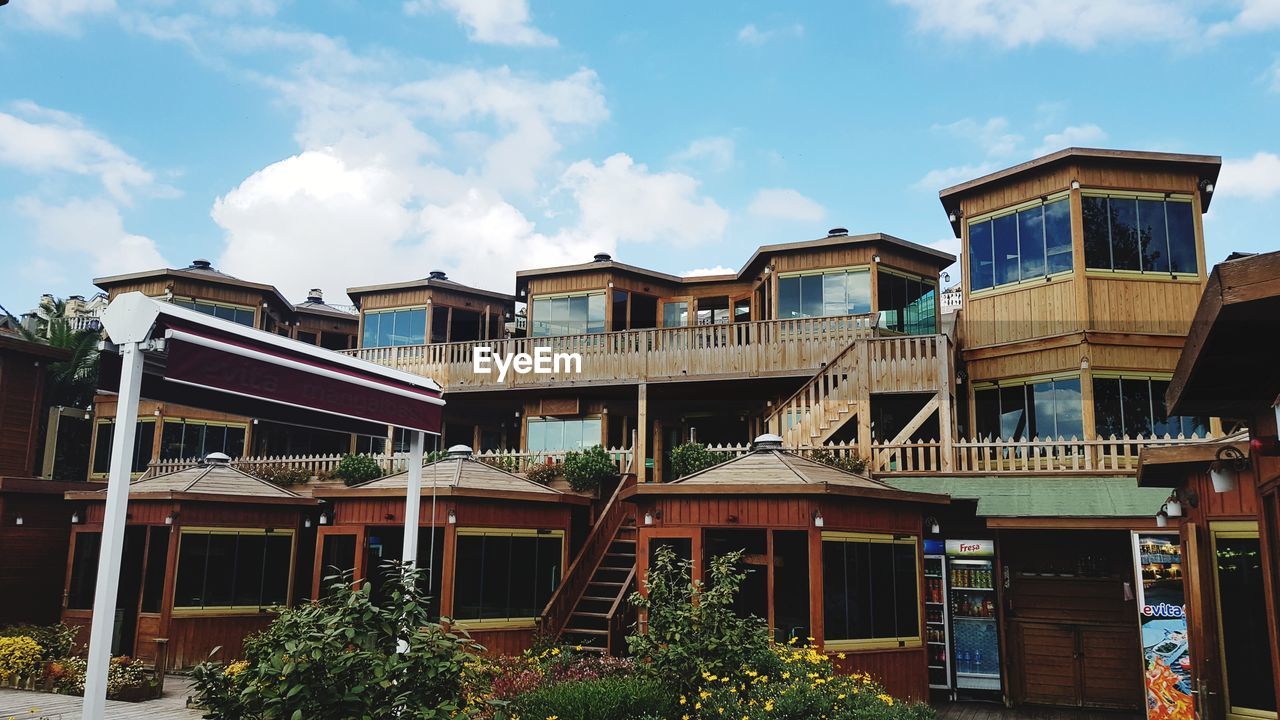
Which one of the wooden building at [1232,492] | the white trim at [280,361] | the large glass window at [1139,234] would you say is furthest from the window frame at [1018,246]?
the white trim at [280,361]

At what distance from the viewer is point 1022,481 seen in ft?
51.9

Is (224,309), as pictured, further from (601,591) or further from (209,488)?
(601,591)

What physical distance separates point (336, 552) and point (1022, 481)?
11902mm

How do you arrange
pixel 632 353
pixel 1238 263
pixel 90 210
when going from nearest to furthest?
pixel 1238 263 → pixel 632 353 → pixel 90 210

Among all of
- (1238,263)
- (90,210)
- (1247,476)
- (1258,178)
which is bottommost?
(1247,476)

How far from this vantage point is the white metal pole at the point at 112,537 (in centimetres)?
656

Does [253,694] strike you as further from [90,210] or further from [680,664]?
[90,210]

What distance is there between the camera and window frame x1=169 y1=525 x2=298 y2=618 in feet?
54.5

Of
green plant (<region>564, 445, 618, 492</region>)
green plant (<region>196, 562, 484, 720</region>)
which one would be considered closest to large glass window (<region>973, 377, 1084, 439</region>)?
green plant (<region>564, 445, 618, 492</region>)

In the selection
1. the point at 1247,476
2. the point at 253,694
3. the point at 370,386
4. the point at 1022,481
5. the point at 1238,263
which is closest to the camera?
the point at 1238,263

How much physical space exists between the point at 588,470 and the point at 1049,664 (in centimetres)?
932

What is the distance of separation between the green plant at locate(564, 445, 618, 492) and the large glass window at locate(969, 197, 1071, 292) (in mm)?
8855

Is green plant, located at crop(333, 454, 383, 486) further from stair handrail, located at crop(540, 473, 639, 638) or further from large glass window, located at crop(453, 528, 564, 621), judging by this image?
large glass window, located at crop(453, 528, 564, 621)

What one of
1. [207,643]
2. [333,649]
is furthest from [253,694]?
[207,643]
